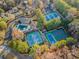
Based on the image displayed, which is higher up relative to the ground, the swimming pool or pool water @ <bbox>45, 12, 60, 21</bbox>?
pool water @ <bbox>45, 12, 60, 21</bbox>

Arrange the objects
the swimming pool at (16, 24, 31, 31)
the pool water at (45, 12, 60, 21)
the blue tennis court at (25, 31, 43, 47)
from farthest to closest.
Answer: the pool water at (45, 12, 60, 21), the swimming pool at (16, 24, 31, 31), the blue tennis court at (25, 31, 43, 47)

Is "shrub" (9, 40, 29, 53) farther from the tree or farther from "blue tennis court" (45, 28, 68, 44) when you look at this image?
the tree

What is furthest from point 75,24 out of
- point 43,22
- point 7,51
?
point 7,51

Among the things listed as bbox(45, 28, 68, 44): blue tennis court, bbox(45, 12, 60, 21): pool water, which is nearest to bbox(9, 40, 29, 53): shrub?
bbox(45, 28, 68, 44): blue tennis court

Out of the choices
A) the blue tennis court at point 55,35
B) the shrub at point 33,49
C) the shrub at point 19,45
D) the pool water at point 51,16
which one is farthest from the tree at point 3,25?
the shrub at point 33,49

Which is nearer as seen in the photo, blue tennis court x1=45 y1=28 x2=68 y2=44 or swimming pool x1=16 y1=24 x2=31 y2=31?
blue tennis court x1=45 y1=28 x2=68 y2=44

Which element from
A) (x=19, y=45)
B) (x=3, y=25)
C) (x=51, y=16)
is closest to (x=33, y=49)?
(x=19, y=45)

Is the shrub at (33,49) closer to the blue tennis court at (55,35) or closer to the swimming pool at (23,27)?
the blue tennis court at (55,35)
